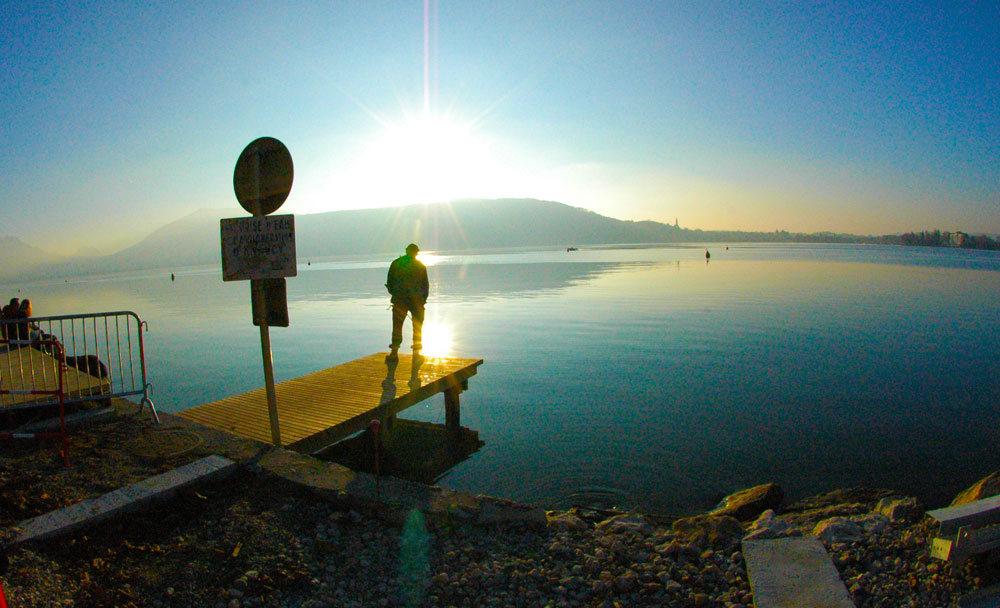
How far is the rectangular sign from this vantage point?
607 centimetres

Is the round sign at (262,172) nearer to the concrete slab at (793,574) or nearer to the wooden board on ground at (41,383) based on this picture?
the wooden board on ground at (41,383)

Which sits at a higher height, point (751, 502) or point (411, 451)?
point (751, 502)

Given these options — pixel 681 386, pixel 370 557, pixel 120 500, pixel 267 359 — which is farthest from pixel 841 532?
pixel 681 386

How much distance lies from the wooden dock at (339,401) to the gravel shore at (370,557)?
1.98 metres

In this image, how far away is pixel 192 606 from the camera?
11.8ft

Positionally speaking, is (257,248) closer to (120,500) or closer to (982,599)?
(120,500)

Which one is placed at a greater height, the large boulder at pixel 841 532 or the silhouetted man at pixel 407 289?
the silhouetted man at pixel 407 289

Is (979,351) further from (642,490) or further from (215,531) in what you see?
(215,531)

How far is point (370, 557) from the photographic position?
431 centimetres

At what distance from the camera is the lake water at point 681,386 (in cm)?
827

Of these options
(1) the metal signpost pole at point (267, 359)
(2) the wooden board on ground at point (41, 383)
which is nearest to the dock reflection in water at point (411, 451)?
(1) the metal signpost pole at point (267, 359)

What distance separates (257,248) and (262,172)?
2.80 feet

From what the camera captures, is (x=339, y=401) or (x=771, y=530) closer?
(x=771, y=530)

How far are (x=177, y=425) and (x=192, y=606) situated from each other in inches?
137
